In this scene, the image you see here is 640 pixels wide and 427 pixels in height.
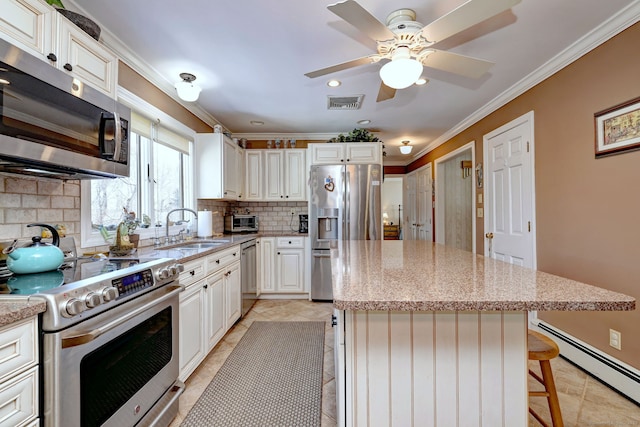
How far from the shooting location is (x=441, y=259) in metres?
1.65

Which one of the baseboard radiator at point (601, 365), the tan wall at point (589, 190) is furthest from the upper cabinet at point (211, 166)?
the baseboard radiator at point (601, 365)

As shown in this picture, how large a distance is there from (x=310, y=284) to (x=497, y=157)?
9.08 ft

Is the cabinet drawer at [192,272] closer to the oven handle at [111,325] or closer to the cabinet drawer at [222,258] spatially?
the cabinet drawer at [222,258]

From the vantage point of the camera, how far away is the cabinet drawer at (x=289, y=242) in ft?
13.3

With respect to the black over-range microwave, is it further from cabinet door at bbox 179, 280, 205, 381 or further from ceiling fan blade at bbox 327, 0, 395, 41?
ceiling fan blade at bbox 327, 0, 395, 41

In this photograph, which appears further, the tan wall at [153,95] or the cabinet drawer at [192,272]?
the tan wall at [153,95]

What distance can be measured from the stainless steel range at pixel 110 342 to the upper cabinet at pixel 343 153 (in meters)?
2.67

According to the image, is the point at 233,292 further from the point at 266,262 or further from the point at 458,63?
the point at 458,63

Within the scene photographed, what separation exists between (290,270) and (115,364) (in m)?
2.84

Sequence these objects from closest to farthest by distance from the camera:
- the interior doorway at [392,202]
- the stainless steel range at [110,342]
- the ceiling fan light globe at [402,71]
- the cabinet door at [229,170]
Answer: the stainless steel range at [110,342], the ceiling fan light globe at [402,71], the cabinet door at [229,170], the interior doorway at [392,202]

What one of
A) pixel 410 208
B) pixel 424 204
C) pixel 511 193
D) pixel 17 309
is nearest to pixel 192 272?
pixel 17 309

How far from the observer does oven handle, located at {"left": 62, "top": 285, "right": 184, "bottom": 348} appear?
1.01 metres

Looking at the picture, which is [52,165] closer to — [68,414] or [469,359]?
[68,414]

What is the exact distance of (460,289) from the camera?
987 millimetres
